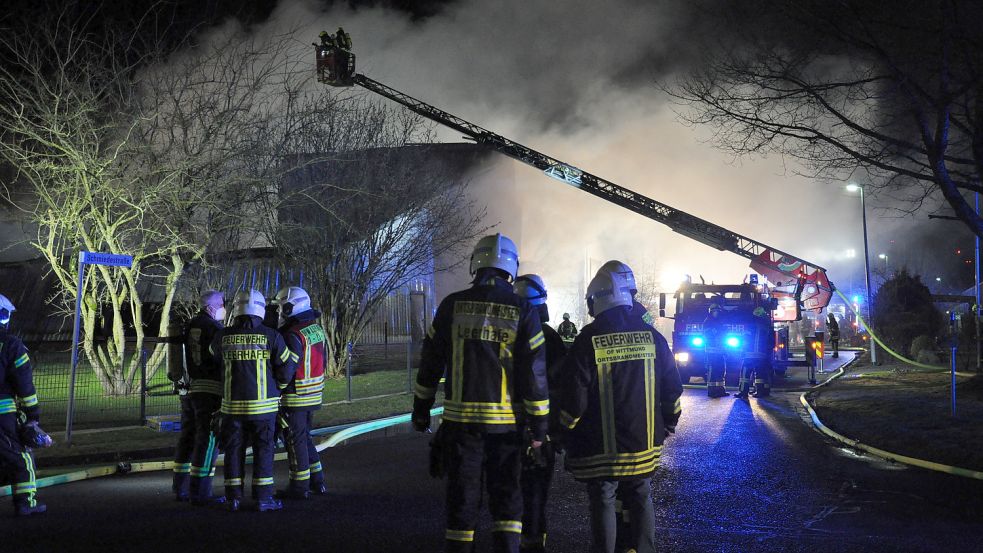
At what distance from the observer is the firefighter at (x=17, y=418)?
6.41 m

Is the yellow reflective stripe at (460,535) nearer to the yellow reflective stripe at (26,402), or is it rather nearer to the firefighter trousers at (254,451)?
the firefighter trousers at (254,451)

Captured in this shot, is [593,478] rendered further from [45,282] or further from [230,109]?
[45,282]

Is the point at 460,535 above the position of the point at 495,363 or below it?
below

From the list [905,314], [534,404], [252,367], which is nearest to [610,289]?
[534,404]

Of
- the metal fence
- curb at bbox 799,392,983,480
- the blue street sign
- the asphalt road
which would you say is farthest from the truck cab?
the blue street sign

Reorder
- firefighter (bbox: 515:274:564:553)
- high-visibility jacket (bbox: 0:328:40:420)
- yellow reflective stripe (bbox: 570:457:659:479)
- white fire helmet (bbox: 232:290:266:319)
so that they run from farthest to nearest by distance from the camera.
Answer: white fire helmet (bbox: 232:290:266:319) → high-visibility jacket (bbox: 0:328:40:420) → firefighter (bbox: 515:274:564:553) → yellow reflective stripe (bbox: 570:457:659:479)

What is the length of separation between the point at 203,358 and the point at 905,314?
28.0 m

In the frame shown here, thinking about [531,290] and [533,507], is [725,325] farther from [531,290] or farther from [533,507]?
[533,507]

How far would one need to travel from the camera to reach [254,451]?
678 centimetres

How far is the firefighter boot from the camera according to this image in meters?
6.68

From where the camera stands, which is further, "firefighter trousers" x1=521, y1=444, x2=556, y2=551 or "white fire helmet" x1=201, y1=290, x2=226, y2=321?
"white fire helmet" x1=201, y1=290, x2=226, y2=321

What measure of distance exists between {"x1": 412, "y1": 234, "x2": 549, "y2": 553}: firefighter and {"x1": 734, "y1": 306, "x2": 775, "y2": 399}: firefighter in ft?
42.4

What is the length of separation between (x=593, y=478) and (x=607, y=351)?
2.51 ft

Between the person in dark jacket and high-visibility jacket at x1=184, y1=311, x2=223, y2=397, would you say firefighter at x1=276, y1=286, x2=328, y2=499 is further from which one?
the person in dark jacket
